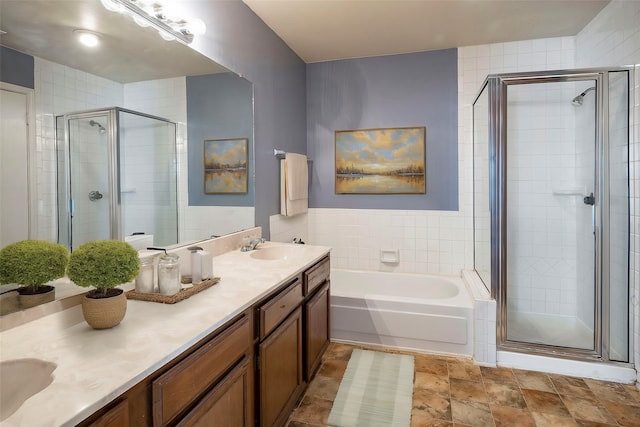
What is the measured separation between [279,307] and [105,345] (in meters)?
0.79

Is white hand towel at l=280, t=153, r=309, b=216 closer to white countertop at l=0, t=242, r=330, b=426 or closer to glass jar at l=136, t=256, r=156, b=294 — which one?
white countertop at l=0, t=242, r=330, b=426

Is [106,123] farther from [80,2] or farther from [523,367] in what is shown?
[523,367]

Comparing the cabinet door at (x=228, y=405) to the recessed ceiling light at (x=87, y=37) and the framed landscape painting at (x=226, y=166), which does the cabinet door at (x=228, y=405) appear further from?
the recessed ceiling light at (x=87, y=37)

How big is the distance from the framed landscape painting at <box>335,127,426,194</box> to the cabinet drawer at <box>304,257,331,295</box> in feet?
4.56

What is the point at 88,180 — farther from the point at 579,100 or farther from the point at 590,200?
the point at 579,100

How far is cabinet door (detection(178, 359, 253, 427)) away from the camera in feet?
3.62

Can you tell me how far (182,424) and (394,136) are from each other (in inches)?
120

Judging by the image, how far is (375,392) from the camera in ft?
7.30

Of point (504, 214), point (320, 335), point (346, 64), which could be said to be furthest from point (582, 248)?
point (346, 64)

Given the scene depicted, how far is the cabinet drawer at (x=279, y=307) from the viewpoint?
1.52m

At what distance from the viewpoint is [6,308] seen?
1.09 meters

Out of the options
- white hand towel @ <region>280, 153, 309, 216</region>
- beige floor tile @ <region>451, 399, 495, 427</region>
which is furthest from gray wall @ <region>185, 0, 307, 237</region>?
beige floor tile @ <region>451, 399, 495, 427</region>

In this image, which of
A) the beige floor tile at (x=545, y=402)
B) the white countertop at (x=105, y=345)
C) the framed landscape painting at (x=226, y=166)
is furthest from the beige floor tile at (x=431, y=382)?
the framed landscape painting at (x=226, y=166)

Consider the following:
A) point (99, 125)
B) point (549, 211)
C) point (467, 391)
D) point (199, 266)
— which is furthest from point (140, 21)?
point (549, 211)
